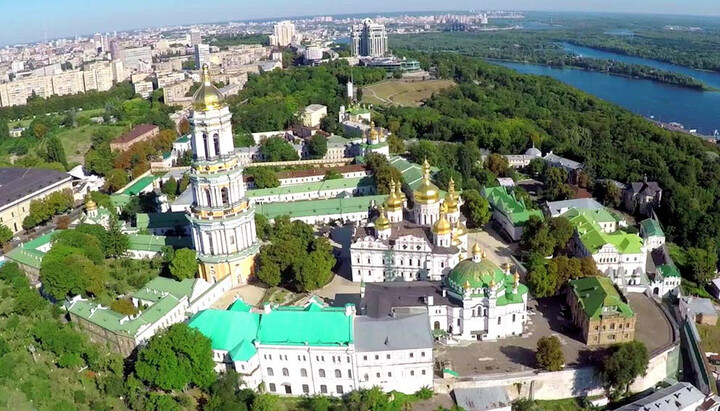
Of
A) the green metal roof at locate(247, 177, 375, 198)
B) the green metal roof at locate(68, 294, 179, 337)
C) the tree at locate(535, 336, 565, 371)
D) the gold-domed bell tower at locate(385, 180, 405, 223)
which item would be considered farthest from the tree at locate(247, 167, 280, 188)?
the tree at locate(535, 336, 565, 371)

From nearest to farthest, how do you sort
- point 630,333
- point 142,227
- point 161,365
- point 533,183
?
point 161,365 → point 630,333 → point 142,227 → point 533,183

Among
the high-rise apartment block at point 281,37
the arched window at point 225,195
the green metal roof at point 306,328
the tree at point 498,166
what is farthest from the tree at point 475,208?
the high-rise apartment block at point 281,37

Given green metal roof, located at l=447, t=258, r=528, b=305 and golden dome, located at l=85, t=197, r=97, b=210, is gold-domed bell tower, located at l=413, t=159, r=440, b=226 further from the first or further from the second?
golden dome, located at l=85, t=197, r=97, b=210

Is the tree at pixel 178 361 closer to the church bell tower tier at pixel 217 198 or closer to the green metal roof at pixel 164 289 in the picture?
the green metal roof at pixel 164 289

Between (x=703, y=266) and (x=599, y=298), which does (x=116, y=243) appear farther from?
(x=703, y=266)

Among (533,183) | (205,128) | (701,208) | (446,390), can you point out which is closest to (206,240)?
(205,128)

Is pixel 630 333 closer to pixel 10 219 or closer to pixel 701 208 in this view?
pixel 701 208
